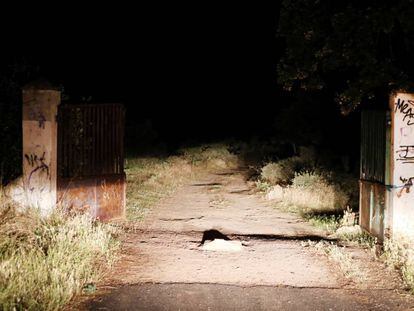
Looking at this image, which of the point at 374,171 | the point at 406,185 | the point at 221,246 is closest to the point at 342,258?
the point at 406,185

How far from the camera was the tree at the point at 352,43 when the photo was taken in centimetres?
1023

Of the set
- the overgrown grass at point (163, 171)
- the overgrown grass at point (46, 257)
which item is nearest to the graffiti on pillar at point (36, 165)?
the overgrown grass at point (46, 257)

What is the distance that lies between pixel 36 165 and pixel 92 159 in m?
1.05

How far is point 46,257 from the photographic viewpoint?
622cm

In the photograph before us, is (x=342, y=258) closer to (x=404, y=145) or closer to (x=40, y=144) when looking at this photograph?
(x=404, y=145)

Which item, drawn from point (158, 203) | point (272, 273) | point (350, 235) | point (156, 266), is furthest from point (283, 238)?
point (158, 203)

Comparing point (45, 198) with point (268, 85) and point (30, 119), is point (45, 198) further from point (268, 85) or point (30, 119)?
point (268, 85)

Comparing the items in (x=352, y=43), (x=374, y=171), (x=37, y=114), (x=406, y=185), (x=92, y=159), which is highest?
(x=352, y=43)

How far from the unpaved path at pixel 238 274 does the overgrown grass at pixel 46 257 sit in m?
0.29

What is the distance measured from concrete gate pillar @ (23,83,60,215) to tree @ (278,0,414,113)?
5963mm

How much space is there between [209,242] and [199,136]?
85.5 ft

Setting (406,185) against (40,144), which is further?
(40,144)

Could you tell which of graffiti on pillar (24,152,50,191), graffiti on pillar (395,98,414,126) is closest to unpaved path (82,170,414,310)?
graffiti on pillar (24,152,50,191)

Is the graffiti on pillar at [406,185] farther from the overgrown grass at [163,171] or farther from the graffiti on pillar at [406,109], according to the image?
the overgrown grass at [163,171]
